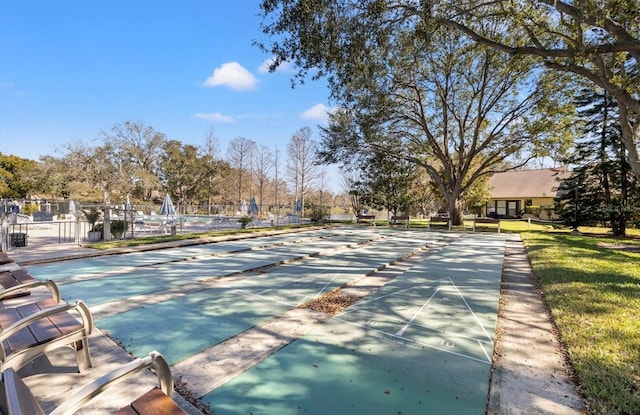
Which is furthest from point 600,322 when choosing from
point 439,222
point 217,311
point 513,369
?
point 439,222

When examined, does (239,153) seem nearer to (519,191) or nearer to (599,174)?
(519,191)

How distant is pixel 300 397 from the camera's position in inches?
107

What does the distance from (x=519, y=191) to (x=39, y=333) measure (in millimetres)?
41979

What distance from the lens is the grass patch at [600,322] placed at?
281 cm

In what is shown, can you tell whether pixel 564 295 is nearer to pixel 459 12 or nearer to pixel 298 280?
pixel 298 280

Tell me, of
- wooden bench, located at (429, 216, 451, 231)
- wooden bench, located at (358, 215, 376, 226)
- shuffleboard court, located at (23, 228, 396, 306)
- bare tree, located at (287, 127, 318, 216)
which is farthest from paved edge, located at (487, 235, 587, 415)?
bare tree, located at (287, 127, 318, 216)

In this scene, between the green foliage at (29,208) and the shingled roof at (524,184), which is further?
the shingled roof at (524,184)

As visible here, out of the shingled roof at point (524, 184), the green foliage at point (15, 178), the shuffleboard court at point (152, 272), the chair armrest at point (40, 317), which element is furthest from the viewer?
Answer: the green foliage at point (15, 178)

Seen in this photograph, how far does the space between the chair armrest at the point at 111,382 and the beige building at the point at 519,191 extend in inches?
1475

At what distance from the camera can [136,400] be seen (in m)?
1.77

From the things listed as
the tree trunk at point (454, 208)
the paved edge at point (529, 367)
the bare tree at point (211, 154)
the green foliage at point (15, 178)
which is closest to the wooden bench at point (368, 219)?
the tree trunk at point (454, 208)

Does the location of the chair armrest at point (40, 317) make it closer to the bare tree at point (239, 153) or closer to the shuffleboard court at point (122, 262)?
the shuffleboard court at point (122, 262)

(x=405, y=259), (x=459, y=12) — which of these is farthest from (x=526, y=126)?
(x=405, y=259)

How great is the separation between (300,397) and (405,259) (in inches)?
295
